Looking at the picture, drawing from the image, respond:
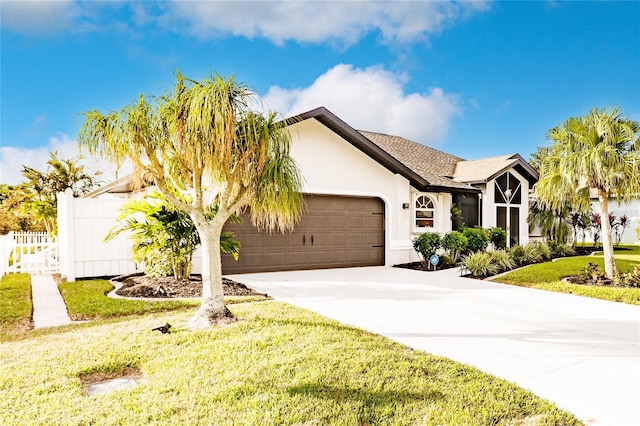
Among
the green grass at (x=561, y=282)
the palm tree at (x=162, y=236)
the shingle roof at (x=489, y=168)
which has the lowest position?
the green grass at (x=561, y=282)

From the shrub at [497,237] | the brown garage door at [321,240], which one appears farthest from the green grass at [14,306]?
the shrub at [497,237]

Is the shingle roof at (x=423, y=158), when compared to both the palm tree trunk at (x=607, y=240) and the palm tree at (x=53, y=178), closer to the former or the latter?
the palm tree trunk at (x=607, y=240)

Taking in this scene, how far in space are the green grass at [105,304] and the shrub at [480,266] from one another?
6.85m

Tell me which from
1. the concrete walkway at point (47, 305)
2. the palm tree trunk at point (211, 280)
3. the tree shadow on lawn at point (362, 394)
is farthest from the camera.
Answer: the concrete walkway at point (47, 305)

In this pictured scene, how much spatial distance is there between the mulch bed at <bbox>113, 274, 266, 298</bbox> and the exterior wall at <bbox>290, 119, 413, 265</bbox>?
3849mm

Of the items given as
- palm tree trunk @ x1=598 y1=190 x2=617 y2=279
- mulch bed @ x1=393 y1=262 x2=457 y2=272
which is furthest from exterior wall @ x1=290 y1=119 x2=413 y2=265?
palm tree trunk @ x1=598 y1=190 x2=617 y2=279

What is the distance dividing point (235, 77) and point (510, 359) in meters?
4.95

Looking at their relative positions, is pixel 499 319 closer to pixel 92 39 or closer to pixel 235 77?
pixel 235 77

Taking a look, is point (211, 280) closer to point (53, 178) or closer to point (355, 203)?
point (355, 203)

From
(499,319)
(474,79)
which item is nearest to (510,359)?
(499,319)

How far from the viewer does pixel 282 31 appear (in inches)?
516

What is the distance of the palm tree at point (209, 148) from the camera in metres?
5.27

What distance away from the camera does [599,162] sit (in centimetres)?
950

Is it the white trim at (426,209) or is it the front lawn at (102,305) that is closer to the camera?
the front lawn at (102,305)
